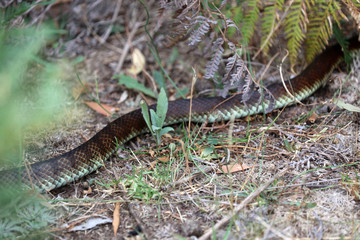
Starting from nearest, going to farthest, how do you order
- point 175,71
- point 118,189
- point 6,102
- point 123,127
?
point 6,102, point 118,189, point 123,127, point 175,71

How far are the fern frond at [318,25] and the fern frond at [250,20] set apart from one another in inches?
29.2

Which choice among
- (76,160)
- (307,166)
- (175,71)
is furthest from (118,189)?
(175,71)

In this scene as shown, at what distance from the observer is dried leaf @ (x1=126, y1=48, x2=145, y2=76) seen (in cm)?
582

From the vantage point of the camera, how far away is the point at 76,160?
3.70m

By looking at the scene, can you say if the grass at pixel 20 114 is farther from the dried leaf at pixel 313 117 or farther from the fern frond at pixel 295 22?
the fern frond at pixel 295 22

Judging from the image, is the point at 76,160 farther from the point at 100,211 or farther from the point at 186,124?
the point at 186,124

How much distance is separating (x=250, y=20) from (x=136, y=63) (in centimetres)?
203

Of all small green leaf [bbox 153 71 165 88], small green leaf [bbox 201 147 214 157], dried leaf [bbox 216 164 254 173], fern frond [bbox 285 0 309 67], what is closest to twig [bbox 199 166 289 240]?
dried leaf [bbox 216 164 254 173]

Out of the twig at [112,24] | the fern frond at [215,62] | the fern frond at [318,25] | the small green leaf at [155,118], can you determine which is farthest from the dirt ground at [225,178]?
the twig at [112,24]

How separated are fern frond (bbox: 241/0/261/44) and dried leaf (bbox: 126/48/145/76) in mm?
1802

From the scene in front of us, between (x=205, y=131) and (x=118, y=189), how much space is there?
4.74ft

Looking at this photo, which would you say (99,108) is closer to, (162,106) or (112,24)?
(162,106)

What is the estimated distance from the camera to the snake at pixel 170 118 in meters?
3.51

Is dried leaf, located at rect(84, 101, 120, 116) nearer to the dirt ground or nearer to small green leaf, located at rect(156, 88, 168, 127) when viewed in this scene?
the dirt ground
